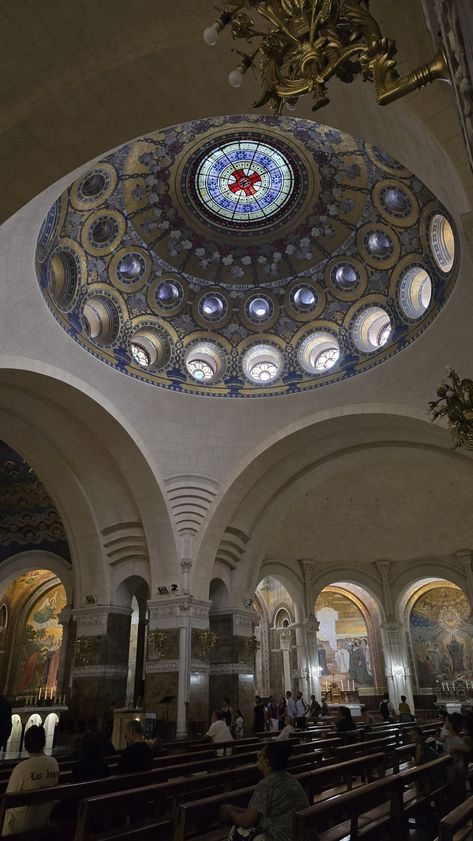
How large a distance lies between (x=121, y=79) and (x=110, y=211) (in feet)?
26.6

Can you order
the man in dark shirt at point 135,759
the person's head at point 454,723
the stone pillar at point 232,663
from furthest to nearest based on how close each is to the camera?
the stone pillar at point 232,663
the person's head at point 454,723
the man in dark shirt at point 135,759

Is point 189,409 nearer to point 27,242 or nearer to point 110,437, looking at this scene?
point 110,437

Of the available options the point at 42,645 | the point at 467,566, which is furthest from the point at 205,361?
the point at 42,645

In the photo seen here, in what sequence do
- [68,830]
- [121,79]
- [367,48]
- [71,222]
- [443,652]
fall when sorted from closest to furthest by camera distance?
1. [367,48]
2. [68,830]
3. [121,79]
4. [71,222]
5. [443,652]

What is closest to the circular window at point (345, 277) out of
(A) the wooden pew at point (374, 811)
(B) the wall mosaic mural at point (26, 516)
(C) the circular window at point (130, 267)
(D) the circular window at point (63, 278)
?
(C) the circular window at point (130, 267)

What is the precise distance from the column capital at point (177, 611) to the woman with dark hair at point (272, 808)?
1147 centimetres

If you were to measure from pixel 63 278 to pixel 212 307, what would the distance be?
4690 mm

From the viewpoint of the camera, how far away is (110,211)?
574 inches

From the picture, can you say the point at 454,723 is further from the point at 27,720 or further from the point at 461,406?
the point at 27,720

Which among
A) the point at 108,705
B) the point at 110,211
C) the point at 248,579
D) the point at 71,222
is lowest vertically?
the point at 108,705

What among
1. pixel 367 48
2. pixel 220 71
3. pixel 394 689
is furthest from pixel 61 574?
pixel 367 48

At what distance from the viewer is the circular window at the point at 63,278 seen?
A: 1330 cm

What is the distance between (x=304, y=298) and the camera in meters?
16.6

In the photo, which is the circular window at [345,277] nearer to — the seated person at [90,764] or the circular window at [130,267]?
the circular window at [130,267]
